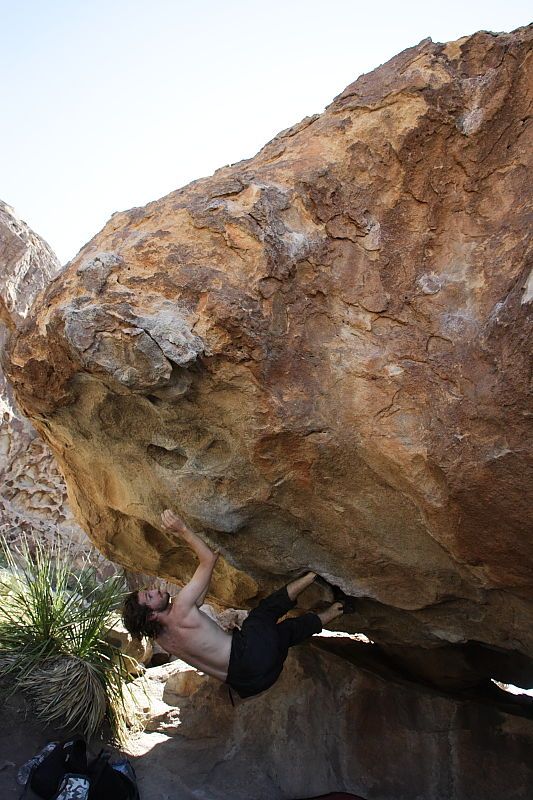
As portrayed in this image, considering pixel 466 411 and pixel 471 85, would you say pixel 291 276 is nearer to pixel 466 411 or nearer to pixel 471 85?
pixel 466 411

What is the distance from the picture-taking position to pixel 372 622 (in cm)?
391

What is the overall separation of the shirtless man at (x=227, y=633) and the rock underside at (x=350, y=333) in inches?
18.6

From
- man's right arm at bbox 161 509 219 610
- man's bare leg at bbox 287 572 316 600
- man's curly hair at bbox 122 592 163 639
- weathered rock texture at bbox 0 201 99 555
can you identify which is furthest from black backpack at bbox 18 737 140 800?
weathered rock texture at bbox 0 201 99 555

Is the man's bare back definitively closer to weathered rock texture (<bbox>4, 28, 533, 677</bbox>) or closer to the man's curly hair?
the man's curly hair

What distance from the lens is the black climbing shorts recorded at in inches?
136

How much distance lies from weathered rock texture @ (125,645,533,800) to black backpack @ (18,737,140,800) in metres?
0.27

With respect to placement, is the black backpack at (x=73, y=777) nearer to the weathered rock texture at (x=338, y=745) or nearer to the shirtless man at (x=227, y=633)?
the weathered rock texture at (x=338, y=745)

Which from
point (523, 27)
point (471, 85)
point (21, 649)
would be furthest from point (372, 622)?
point (523, 27)

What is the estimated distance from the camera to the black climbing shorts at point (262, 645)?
3453 millimetres

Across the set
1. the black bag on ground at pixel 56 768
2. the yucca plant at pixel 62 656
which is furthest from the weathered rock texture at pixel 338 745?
the black bag on ground at pixel 56 768

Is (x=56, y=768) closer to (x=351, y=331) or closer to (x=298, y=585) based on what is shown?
(x=298, y=585)

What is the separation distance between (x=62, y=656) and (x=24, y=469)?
4037 mm

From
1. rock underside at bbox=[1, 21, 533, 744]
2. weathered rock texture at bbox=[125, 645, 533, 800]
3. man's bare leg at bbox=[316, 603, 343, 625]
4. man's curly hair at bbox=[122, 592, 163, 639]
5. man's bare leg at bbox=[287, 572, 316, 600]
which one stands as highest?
rock underside at bbox=[1, 21, 533, 744]

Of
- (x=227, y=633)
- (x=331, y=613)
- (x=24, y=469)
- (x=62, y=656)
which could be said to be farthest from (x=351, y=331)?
(x=24, y=469)
